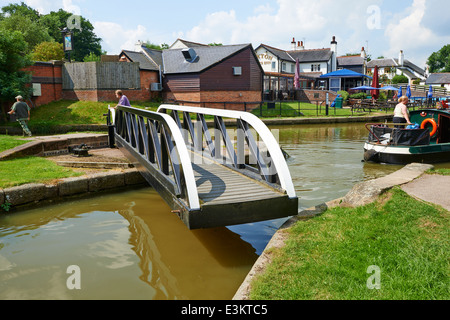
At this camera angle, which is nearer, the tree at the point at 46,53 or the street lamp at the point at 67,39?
the street lamp at the point at 67,39

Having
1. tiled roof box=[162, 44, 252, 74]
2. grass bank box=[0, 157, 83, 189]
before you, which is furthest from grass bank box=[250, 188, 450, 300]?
tiled roof box=[162, 44, 252, 74]

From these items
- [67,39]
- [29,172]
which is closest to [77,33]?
[67,39]

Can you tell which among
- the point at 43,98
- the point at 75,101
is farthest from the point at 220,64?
the point at 43,98

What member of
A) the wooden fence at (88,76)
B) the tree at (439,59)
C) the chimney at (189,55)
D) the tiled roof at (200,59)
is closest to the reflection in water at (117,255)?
the wooden fence at (88,76)

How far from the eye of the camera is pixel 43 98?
20828 mm

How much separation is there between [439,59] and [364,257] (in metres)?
113

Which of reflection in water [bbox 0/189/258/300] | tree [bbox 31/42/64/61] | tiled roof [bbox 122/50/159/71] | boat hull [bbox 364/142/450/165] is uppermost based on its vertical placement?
tree [bbox 31/42/64/61]

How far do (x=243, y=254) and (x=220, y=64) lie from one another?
23.9 meters

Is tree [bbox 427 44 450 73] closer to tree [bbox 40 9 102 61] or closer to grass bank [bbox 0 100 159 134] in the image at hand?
tree [bbox 40 9 102 61]

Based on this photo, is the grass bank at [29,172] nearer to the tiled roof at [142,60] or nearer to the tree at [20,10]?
the tiled roof at [142,60]

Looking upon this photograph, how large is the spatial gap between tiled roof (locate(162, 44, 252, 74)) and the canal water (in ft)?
68.1

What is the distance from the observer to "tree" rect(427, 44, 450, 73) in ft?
315

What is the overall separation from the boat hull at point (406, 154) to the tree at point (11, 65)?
15197mm

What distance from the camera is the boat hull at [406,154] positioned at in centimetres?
1027
